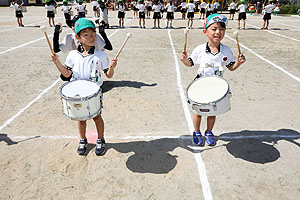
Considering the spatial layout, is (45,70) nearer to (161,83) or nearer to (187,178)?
(161,83)

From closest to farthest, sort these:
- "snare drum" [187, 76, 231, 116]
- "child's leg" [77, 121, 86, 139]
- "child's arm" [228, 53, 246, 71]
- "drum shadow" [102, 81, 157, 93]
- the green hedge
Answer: "snare drum" [187, 76, 231, 116] → "child's arm" [228, 53, 246, 71] → "child's leg" [77, 121, 86, 139] → "drum shadow" [102, 81, 157, 93] → the green hedge

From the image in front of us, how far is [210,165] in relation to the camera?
3250 mm

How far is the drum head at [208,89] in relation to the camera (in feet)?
9.87

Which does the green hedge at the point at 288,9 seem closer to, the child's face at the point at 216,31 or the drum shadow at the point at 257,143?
the drum shadow at the point at 257,143

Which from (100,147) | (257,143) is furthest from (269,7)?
(100,147)

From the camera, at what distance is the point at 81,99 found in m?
2.71

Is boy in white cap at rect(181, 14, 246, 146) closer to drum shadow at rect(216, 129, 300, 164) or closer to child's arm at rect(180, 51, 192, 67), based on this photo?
child's arm at rect(180, 51, 192, 67)

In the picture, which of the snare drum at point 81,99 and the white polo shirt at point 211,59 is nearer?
the snare drum at point 81,99

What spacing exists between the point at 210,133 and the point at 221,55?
4.02 ft

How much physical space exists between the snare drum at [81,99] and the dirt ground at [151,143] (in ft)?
2.72

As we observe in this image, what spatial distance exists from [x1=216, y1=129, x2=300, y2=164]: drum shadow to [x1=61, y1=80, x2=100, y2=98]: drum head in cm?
221

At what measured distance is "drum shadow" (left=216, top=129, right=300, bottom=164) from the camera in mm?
3428

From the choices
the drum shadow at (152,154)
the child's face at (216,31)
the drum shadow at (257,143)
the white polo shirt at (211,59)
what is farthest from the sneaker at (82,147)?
the child's face at (216,31)

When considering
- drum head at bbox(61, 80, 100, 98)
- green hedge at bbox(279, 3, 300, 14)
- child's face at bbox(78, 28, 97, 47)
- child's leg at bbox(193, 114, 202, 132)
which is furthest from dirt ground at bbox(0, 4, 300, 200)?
green hedge at bbox(279, 3, 300, 14)
